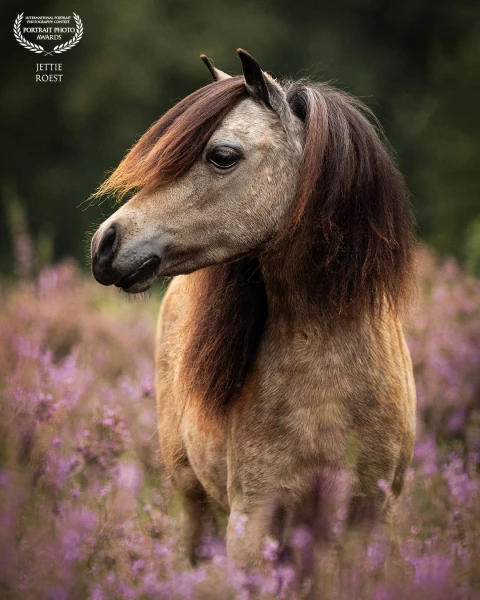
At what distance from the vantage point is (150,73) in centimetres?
1988

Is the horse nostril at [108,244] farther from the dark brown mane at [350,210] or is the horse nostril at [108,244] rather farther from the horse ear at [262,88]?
the horse ear at [262,88]

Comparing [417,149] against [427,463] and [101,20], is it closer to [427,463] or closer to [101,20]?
[101,20]

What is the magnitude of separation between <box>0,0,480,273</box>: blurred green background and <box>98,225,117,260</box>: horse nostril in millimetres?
15355

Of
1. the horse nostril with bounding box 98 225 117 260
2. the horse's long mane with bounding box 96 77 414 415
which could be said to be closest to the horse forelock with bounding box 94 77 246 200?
the horse's long mane with bounding box 96 77 414 415

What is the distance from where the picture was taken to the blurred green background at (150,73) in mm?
18938

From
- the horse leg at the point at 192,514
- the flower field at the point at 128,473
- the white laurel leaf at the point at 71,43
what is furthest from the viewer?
the white laurel leaf at the point at 71,43

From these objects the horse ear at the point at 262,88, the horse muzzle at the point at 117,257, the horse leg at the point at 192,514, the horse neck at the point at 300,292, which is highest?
the horse ear at the point at 262,88

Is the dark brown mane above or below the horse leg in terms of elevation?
above

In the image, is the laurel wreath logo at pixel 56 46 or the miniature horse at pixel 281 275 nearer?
the miniature horse at pixel 281 275

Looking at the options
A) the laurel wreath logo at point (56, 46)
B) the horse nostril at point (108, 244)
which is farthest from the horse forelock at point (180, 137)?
the laurel wreath logo at point (56, 46)

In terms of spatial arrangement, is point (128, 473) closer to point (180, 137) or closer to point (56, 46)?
point (180, 137)

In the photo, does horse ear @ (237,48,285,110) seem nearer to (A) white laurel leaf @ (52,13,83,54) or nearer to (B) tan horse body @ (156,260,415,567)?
(B) tan horse body @ (156,260,415,567)

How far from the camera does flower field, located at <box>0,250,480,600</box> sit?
252 cm

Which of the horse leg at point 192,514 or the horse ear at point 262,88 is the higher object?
the horse ear at point 262,88
